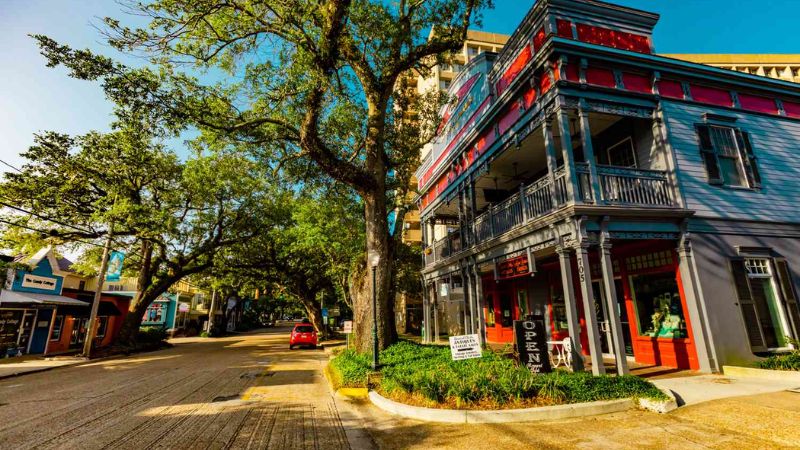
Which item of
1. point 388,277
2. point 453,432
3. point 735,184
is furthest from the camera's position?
point 388,277

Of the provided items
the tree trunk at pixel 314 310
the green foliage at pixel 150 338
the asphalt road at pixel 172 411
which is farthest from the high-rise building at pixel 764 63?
the green foliage at pixel 150 338

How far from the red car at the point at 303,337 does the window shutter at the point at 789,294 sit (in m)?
22.1

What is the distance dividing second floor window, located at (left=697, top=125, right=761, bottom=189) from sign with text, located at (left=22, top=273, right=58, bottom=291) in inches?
1209

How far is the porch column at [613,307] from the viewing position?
7707 mm

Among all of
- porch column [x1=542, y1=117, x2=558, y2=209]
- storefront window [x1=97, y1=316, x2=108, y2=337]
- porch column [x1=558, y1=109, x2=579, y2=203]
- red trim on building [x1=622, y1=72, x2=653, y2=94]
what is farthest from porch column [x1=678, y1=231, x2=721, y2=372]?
storefront window [x1=97, y1=316, x2=108, y2=337]

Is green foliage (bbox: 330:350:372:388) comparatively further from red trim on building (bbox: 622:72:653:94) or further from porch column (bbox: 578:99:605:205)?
red trim on building (bbox: 622:72:653:94)

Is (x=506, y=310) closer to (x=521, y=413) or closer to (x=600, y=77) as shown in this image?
(x=600, y=77)

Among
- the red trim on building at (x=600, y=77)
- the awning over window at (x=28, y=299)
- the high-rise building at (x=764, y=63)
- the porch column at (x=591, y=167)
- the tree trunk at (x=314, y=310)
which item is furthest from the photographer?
the high-rise building at (x=764, y=63)

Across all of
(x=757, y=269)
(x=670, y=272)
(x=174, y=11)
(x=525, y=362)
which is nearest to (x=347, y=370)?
(x=525, y=362)

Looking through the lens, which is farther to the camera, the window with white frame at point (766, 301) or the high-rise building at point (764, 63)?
the high-rise building at point (764, 63)

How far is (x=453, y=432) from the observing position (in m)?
5.46

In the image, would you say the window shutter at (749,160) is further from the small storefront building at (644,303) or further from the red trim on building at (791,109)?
the small storefront building at (644,303)

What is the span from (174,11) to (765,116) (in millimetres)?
17934

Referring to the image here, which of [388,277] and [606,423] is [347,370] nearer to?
[388,277]
